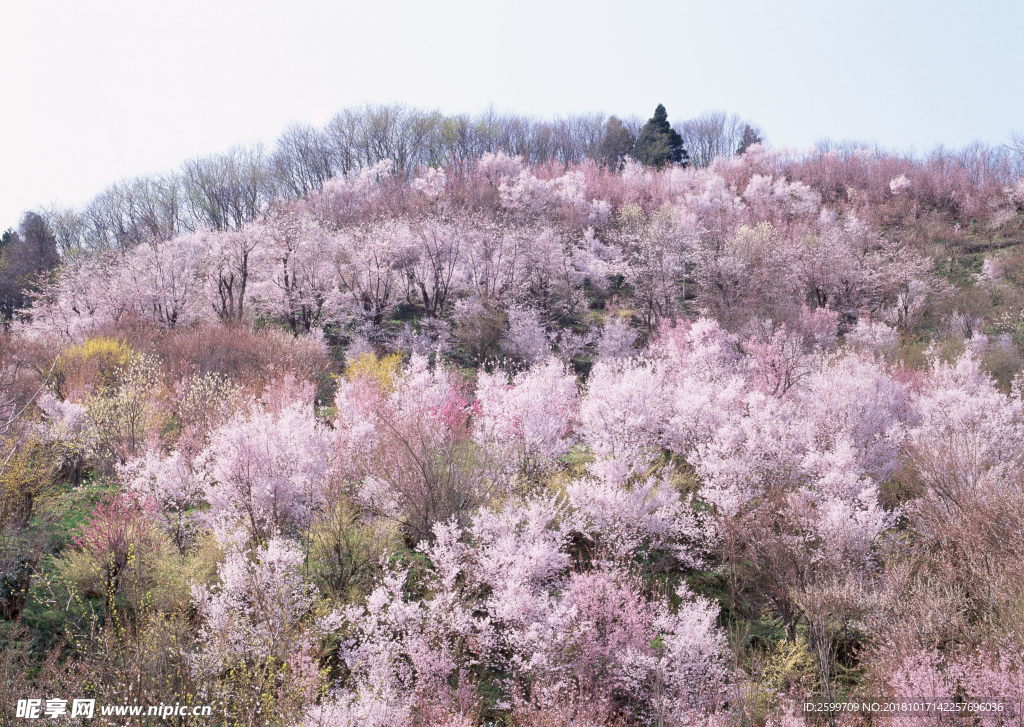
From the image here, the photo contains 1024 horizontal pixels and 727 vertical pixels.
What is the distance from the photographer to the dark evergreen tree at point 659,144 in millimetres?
66938

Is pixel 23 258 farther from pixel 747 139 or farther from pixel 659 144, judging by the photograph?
pixel 747 139

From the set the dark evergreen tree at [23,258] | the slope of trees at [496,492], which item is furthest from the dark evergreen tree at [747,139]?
the dark evergreen tree at [23,258]

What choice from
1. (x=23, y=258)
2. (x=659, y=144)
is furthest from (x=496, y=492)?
(x=659, y=144)

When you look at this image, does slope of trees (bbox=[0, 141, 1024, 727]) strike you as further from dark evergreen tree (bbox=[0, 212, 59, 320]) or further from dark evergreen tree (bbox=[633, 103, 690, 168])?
dark evergreen tree (bbox=[633, 103, 690, 168])

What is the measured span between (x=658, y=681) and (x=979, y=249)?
176ft

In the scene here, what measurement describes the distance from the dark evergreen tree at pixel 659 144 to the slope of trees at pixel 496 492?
29.0 meters

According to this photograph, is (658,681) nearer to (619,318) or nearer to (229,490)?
(229,490)

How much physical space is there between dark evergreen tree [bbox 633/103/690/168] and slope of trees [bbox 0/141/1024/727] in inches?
1142

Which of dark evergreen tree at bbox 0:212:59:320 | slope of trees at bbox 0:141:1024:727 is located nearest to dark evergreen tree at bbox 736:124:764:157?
slope of trees at bbox 0:141:1024:727

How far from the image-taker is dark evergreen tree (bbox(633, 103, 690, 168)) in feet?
220

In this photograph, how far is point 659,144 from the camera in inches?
2653

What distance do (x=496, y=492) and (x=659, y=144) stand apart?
199 ft

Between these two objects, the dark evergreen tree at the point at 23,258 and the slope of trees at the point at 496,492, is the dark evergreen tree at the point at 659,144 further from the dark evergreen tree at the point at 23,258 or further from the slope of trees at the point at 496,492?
the dark evergreen tree at the point at 23,258

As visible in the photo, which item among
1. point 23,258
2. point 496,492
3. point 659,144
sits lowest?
point 496,492
